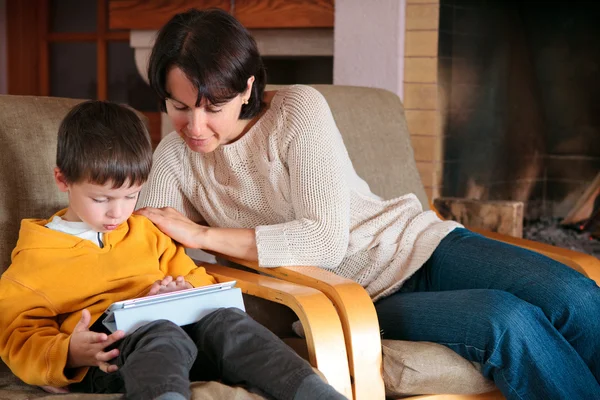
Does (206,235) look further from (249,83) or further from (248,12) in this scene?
(248,12)

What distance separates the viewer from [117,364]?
132 centimetres

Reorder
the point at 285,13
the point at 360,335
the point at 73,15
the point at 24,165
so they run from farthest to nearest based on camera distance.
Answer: the point at 73,15
the point at 285,13
the point at 24,165
the point at 360,335

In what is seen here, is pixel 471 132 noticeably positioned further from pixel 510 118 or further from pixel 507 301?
pixel 507 301

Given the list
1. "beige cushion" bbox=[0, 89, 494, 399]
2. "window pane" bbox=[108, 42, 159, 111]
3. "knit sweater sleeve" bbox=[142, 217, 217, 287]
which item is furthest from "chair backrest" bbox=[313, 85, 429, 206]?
"window pane" bbox=[108, 42, 159, 111]

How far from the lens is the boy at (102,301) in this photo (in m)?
1.31

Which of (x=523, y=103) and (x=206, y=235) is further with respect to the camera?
(x=523, y=103)

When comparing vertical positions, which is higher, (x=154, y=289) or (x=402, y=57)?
(x=402, y=57)

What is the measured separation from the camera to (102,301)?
1.48 m

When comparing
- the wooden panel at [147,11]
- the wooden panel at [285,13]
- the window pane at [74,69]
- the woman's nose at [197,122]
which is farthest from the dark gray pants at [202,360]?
the window pane at [74,69]

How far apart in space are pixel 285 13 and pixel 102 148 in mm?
1871

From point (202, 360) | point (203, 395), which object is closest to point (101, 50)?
point (202, 360)

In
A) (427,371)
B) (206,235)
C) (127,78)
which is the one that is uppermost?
(127,78)

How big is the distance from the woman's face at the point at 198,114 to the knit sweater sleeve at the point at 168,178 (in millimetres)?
139

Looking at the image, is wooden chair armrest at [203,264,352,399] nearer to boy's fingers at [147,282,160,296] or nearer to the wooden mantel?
boy's fingers at [147,282,160,296]
